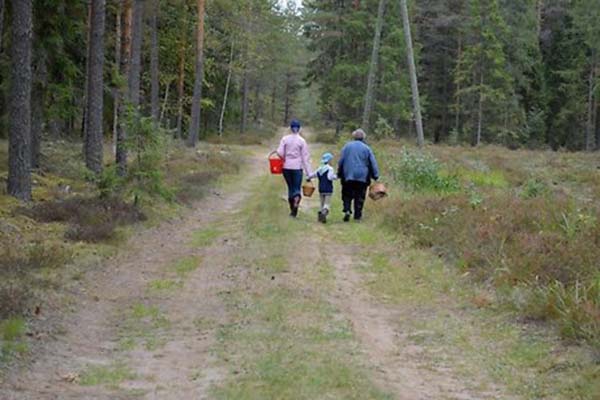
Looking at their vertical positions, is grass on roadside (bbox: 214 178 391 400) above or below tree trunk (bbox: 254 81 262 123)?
below

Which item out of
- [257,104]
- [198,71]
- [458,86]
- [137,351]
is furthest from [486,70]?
[137,351]

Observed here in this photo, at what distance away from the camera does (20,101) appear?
14398 millimetres

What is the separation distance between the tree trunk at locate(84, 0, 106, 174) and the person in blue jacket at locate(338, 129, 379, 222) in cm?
706

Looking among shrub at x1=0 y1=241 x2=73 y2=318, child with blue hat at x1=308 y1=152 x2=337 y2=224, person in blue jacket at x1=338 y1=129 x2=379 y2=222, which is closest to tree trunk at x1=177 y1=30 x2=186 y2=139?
child with blue hat at x1=308 y1=152 x2=337 y2=224

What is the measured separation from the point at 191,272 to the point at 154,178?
559cm

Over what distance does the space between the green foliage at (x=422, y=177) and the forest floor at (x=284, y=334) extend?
639 cm

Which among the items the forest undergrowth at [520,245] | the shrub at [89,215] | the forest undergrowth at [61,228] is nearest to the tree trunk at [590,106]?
the forest undergrowth at [520,245]

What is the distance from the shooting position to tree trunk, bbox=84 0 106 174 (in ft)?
58.8

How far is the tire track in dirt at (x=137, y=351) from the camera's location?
18.8 feet

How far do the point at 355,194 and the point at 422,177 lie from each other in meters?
4.54

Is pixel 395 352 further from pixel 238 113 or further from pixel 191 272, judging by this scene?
pixel 238 113

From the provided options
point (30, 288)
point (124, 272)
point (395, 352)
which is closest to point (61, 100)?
point (124, 272)

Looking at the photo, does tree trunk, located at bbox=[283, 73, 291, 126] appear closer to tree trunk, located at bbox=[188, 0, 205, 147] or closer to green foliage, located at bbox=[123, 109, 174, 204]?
tree trunk, located at bbox=[188, 0, 205, 147]

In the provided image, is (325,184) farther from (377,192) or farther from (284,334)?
(284,334)
